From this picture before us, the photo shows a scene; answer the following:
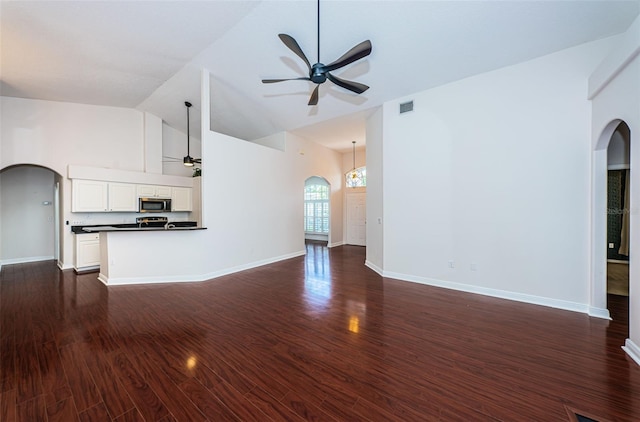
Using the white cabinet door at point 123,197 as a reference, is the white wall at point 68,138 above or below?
above

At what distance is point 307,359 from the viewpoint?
2.21 metres

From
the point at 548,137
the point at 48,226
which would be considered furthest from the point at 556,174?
the point at 48,226

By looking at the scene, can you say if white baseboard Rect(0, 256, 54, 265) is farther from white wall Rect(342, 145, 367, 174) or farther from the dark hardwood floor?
white wall Rect(342, 145, 367, 174)

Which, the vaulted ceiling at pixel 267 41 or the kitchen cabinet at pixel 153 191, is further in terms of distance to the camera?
the kitchen cabinet at pixel 153 191

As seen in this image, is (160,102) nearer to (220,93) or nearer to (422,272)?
(220,93)

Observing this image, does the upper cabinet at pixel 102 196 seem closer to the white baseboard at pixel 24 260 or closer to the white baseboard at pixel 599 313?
the white baseboard at pixel 24 260

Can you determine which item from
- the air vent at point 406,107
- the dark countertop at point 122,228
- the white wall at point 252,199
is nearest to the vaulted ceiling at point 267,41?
the air vent at point 406,107

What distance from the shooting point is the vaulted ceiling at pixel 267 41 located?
3.05 meters

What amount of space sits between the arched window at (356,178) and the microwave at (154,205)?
5.79 metres

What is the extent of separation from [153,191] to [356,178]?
20.7 ft

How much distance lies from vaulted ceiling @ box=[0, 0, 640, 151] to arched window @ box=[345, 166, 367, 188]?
12.1ft

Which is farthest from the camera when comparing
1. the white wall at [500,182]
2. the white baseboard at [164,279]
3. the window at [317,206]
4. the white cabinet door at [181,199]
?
the window at [317,206]

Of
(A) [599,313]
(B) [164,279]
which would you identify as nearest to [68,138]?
(B) [164,279]

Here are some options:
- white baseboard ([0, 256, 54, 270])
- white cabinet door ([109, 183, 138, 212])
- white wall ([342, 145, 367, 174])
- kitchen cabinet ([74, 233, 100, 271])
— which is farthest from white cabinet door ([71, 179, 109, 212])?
white wall ([342, 145, 367, 174])
